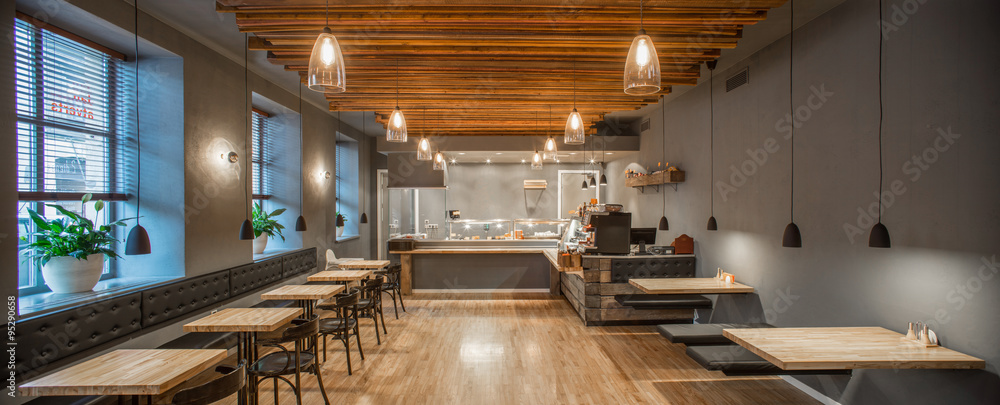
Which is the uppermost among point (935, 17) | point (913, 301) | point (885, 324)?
point (935, 17)

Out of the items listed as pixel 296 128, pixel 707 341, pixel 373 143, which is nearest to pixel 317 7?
pixel 296 128

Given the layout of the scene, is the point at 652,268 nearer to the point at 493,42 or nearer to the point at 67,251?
the point at 493,42

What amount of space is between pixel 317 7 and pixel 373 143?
24.5 ft

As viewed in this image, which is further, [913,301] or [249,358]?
[249,358]

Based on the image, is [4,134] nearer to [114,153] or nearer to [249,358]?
[114,153]

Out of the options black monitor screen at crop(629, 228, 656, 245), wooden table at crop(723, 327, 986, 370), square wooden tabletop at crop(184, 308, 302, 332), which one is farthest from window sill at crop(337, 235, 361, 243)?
wooden table at crop(723, 327, 986, 370)

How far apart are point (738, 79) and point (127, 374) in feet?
18.7

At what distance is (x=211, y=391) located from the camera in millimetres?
2238

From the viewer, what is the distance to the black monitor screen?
616cm

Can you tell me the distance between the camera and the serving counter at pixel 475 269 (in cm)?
797

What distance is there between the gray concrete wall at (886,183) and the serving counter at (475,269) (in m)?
3.74

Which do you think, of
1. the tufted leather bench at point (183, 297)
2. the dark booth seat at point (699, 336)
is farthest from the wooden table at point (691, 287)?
the tufted leather bench at point (183, 297)

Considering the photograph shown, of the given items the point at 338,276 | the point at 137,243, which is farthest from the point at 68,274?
the point at 338,276

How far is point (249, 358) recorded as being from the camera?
11.4 feet
